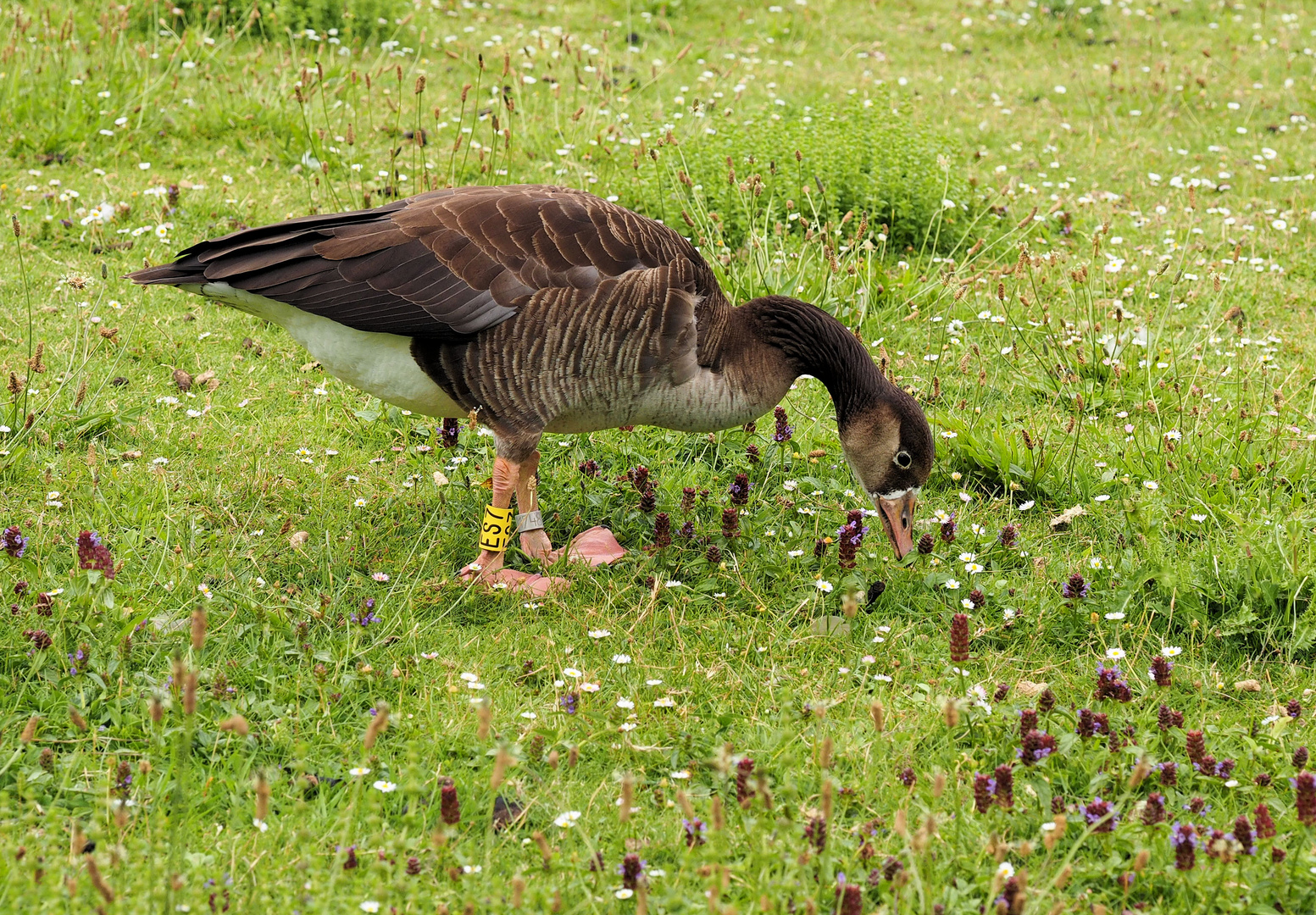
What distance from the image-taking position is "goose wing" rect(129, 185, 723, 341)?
4551 mm

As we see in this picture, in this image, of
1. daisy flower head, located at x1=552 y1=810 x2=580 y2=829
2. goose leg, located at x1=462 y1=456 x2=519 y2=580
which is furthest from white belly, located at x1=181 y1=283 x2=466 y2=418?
daisy flower head, located at x1=552 y1=810 x2=580 y2=829

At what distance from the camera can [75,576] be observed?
4.03 meters

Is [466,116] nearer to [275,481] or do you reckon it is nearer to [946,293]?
[946,293]

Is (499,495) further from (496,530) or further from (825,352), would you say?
(825,352)

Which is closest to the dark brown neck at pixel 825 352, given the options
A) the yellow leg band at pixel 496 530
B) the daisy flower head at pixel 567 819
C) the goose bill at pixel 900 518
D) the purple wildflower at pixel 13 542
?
the goose bill at pixel 900 518

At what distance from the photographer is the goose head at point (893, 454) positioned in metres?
4.82

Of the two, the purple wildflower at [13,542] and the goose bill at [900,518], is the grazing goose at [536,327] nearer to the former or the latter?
the goose bill at [900,518]

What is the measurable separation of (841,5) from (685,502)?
9.00 metres

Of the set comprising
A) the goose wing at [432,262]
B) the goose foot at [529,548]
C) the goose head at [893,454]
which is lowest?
the goose foot at [529,548]

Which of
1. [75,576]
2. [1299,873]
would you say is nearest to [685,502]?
[75,576]

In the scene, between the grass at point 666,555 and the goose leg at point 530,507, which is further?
the goose leg at point 530,507

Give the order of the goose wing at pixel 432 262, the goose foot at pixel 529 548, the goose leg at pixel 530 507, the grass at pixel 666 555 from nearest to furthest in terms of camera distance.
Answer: the grass at pixel 666 555, the goose wing at pixel 432 262, the goose foot at pixel 529 548, the goose leg at pixel 530 507

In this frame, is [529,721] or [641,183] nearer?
[529,721]

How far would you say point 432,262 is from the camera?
4594 millimetres
